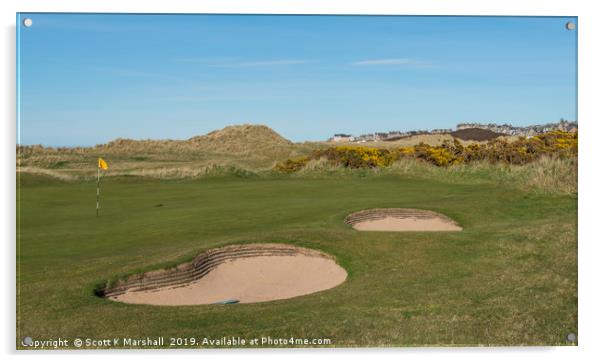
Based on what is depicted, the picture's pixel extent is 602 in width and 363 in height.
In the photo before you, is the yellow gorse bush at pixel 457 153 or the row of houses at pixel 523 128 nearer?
the row of houses at pixel 523 128

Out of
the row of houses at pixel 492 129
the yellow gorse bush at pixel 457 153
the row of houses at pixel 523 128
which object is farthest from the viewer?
the yellow gorse bush at pixel 457 153

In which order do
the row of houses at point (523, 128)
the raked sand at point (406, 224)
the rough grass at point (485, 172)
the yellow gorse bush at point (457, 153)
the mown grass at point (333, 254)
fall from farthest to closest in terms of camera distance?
the raked sand at point (406, 224)
the rough grass at point (485, 172)
the yellow gorse bush at point (457, 153)
the row of houses at point (523, 128)
the mown grass at point (333, 254)

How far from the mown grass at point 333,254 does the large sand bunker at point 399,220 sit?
1.02ft

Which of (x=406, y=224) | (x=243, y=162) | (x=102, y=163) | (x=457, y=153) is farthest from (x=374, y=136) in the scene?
(x=243, y=162)

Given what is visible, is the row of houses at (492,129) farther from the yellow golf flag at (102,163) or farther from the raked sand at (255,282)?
the yellow golf flag at (102,163)

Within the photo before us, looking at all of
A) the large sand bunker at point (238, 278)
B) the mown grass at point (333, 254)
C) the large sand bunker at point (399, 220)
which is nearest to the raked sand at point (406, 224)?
the large sand bunker at point (399, 220)

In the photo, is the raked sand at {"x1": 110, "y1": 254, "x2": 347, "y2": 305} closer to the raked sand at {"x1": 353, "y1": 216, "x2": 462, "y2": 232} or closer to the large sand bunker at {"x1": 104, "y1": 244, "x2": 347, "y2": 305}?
the large sand bunker at {"x1": 104, "y1": 244, "x2": 347, "y2": 305}

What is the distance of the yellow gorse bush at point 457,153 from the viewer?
1254cm

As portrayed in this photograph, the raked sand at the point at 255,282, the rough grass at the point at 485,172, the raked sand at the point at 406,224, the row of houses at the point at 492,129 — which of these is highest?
the row of houses at the point at 492,129

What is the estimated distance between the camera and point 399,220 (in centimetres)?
1587

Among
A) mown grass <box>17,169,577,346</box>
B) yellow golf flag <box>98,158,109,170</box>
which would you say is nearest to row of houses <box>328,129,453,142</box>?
mown grass <box>17,169,577,346</box>

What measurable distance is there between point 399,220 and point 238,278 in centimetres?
606
